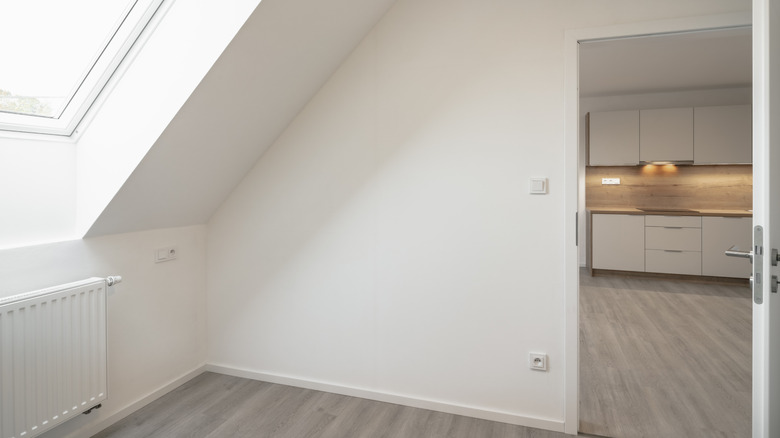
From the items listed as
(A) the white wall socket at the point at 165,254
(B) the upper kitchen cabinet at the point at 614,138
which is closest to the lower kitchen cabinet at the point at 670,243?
(B) the upper kitchen cabinet at the point at 614,138

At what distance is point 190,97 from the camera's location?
2.00 m

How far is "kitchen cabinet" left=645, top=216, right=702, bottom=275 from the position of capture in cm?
573

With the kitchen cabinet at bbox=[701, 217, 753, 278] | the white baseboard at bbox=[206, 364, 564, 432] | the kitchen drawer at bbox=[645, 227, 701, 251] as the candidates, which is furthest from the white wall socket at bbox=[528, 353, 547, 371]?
the kitchen cabinet at bbox=[701, 217, 753, 278]

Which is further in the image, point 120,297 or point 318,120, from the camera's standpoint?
point 318,120

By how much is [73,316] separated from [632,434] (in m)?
2.86

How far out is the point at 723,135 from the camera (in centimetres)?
576

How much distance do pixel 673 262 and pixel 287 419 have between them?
5.58 meters

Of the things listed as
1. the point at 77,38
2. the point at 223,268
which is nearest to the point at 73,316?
the point at 223,268

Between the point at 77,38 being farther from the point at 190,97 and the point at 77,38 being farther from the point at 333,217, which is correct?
the point at 333,217

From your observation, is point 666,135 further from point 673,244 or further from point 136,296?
point 136,296

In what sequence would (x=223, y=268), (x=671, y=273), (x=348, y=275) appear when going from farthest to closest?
(x=671, y=273)
(x=223, y=268)
(x=348, y=275)

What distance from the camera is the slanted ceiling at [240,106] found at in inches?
79.7

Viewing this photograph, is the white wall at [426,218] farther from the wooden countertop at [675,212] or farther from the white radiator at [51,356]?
the wooden countertop at [675,212]

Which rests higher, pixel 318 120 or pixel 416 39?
pixel 416 39
